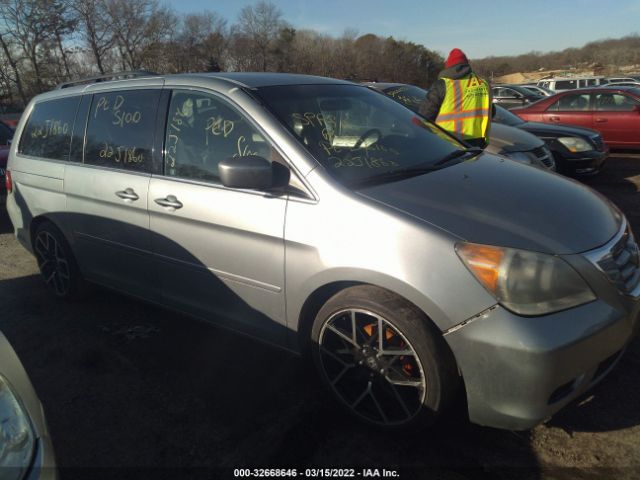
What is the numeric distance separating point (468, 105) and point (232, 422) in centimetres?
400

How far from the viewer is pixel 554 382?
6.42 feet

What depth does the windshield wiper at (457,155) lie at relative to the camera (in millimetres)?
2938

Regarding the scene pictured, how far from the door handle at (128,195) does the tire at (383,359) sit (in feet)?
5.03

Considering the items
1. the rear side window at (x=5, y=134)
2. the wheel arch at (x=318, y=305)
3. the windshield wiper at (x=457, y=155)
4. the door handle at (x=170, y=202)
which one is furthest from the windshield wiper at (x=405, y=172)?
the rear side window at (x=5, y=134)

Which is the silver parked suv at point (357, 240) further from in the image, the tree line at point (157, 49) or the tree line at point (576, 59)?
the tree line at point (576, 59)

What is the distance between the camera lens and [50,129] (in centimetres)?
405

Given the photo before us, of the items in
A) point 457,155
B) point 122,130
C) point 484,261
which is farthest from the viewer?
point 122,130

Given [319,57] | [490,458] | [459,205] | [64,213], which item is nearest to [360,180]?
[459,205]

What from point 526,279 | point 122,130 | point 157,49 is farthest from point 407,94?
point 157,49

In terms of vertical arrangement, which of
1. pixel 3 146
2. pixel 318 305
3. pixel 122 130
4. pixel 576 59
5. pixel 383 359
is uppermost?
pixel 576 59

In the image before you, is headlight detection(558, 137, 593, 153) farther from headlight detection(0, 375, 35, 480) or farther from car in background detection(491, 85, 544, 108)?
headlight detection(0, 375, 35, 480)

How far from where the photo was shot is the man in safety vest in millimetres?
5109

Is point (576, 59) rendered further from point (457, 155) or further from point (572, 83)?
point (457, 155)

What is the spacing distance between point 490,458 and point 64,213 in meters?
3.40
